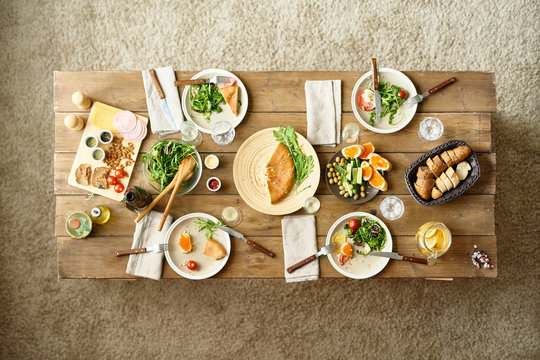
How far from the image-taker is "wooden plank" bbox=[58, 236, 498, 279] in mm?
2117

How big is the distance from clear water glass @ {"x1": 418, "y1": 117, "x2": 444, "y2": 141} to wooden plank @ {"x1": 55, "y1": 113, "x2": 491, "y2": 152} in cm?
Result: 2

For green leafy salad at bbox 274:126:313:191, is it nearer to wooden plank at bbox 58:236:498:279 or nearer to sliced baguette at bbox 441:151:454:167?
wooden plank at bbox 58:236:498:279

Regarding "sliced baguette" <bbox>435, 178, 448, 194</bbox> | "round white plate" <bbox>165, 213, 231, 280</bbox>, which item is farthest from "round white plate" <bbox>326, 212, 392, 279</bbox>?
"round white plate" <bbox>165, 213, 231, 280</bbox>

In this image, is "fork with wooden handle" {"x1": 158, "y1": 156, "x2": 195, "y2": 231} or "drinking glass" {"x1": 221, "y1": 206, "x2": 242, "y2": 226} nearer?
"fork with wooden handle" {"x1": 158, "y1": 156, "x2": 195, "y2": 231}

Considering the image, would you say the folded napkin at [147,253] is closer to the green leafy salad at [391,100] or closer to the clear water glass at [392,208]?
the clear water glass at [392,208]

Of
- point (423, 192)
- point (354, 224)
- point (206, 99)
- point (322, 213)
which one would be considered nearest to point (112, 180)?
point (206, 99)

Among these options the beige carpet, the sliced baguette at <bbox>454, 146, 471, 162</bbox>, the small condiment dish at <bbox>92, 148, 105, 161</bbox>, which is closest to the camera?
the sliced baguette at <bbox>454, 146, 471, 162</bbox>

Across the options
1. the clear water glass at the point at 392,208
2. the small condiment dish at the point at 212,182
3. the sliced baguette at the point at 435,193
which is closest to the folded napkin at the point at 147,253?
the small condiment dish at the point at 212,182

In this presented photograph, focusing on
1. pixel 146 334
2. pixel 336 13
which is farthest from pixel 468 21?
pixel 146 334

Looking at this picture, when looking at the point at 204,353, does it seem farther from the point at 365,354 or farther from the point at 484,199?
the point at 484,199

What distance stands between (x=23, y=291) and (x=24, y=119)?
4.32ft

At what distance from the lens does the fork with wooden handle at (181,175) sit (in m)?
2.03

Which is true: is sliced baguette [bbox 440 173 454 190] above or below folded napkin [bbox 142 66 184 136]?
below

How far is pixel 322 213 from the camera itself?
215 cm
